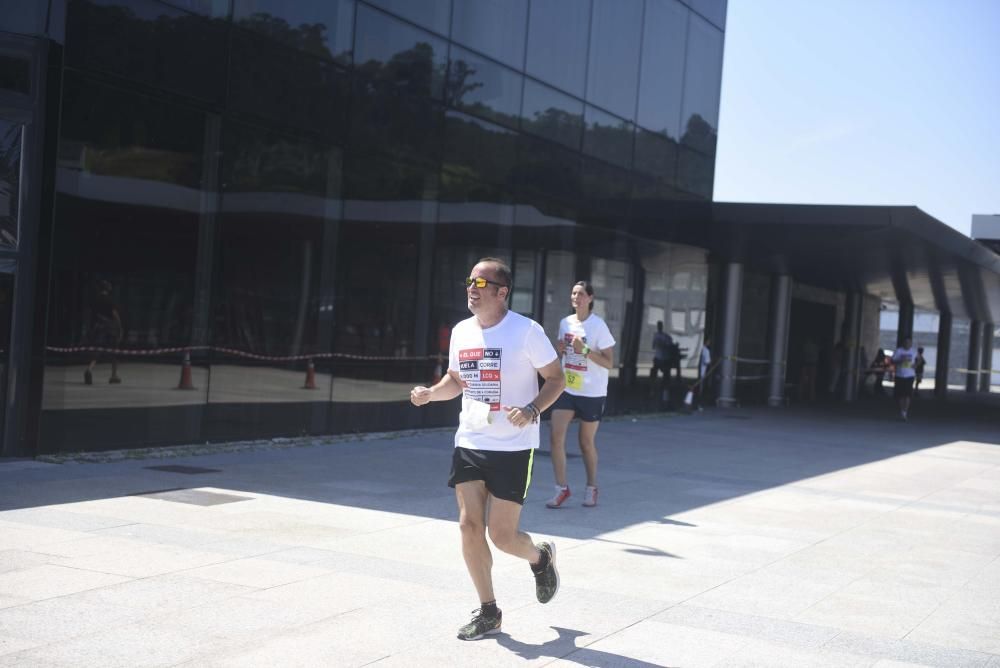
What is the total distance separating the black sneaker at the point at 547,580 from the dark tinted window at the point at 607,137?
14298mm

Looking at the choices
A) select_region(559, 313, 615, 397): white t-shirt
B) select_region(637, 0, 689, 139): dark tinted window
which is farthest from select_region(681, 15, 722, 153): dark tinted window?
select_region(559, 313, 615, 397): white t-shirt

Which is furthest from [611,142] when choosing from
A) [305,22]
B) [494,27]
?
[305,22]

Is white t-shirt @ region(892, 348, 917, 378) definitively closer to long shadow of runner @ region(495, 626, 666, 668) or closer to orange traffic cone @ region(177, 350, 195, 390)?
orange traffic cone @ region(177, 350, 195, 390)

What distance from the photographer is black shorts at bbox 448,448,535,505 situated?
550 cm

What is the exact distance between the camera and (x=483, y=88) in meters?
16.6

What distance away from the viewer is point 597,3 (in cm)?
1923

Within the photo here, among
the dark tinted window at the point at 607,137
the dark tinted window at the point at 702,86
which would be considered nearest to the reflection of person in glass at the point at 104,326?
the dark tinted window at the point at 607,137

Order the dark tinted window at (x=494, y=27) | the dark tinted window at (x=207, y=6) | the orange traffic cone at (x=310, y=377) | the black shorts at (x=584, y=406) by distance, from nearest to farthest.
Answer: the black shorts at (x=584, y=406) < the dark tinted window at (x=207, y=6) < the orange traffic cone at (x=310, y=377) < the dark tinted window at (x=494, y=27)

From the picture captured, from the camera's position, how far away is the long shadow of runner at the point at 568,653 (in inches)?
201

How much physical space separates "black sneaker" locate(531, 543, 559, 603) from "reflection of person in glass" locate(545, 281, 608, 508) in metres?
3.70

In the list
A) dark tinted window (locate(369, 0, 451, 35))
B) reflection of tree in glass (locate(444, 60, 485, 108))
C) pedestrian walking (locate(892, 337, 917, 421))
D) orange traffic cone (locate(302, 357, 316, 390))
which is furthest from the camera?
pedestrian walking (locate(892, 337, 917, 421))

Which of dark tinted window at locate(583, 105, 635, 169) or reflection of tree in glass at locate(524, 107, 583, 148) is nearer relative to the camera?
reflection of tree in glass at locate(524, 107, 583, 148)

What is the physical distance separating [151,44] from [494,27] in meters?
6.47

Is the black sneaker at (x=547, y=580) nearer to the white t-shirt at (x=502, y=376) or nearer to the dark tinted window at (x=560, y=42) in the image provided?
the white t-shirt at (x=502, y=376)
